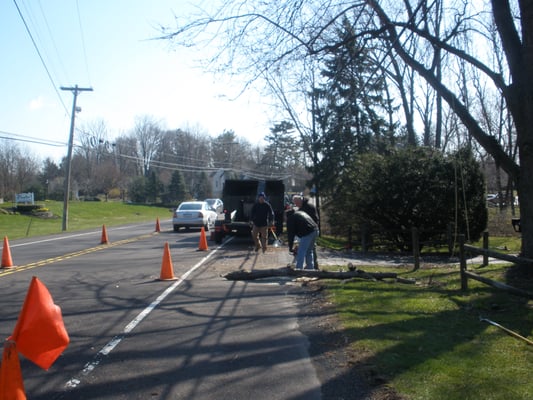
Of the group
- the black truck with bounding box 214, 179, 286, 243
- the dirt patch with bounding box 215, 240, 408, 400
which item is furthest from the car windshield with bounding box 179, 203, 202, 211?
the dirt patch with bounding box 215, 240, 408, 400

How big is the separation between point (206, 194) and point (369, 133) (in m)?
68.3

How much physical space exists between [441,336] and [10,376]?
4826 mm

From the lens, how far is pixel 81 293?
1014 centimetres

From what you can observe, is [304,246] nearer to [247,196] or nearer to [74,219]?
[247,196]

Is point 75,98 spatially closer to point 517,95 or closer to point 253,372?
point 517,95

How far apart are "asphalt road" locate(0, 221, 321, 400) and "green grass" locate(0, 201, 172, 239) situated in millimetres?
20280

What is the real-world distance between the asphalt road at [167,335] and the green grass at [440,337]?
0.83 m

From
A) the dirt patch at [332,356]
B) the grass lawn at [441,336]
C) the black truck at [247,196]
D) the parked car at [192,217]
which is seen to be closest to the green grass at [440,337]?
the grass lawn at [441,336]

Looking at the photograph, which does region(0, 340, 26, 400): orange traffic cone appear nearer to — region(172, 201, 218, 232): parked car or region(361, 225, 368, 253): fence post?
region(361, 225, 368, 253): fence post

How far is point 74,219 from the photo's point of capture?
170ft

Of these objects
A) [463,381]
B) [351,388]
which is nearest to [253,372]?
[351,388]

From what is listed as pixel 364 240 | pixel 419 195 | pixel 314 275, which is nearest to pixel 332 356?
pixel 314 275

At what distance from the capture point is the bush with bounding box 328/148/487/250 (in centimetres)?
1872

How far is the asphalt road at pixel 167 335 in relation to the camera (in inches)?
203
